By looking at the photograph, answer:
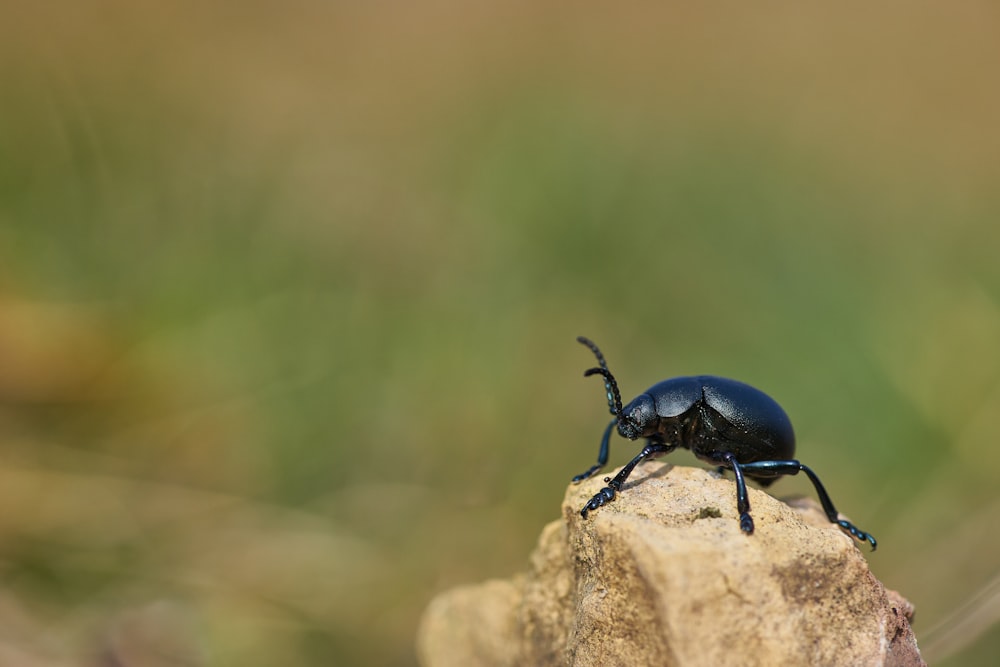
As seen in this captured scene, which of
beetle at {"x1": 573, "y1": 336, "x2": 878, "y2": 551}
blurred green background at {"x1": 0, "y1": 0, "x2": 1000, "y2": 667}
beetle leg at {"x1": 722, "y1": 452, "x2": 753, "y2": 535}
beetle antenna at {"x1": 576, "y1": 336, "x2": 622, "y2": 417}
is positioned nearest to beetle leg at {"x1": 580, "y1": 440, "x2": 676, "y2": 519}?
beetle at {"x1": 573, "y1": 336, "x2": 878, "y2": 551}

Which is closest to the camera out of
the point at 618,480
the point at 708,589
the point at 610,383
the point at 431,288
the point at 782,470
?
the point at 708,589

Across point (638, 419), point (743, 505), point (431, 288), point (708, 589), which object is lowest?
point (708, 589)

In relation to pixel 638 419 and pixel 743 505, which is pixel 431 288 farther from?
pixel 743 505

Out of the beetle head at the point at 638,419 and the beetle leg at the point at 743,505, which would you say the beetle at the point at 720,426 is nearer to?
the beetle head at the point at 638,419

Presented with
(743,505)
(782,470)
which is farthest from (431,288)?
(743,505)

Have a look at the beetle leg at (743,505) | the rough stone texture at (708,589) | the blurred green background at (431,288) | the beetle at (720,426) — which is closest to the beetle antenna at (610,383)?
the beetle at (720,426)

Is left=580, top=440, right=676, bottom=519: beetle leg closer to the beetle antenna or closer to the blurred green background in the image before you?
the beetle antenna

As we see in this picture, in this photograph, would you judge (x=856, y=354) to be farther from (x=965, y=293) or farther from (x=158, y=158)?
(x=158, y=158)
